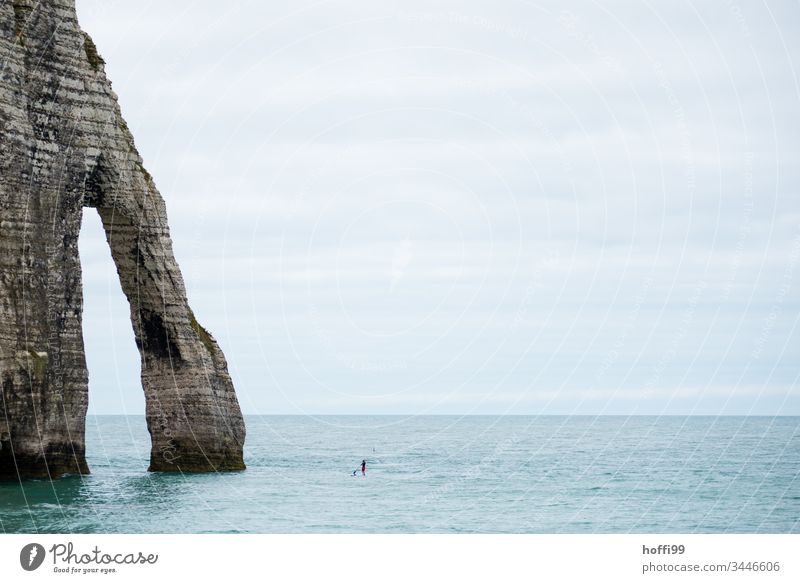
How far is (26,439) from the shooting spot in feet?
152

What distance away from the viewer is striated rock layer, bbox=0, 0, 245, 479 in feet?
152
